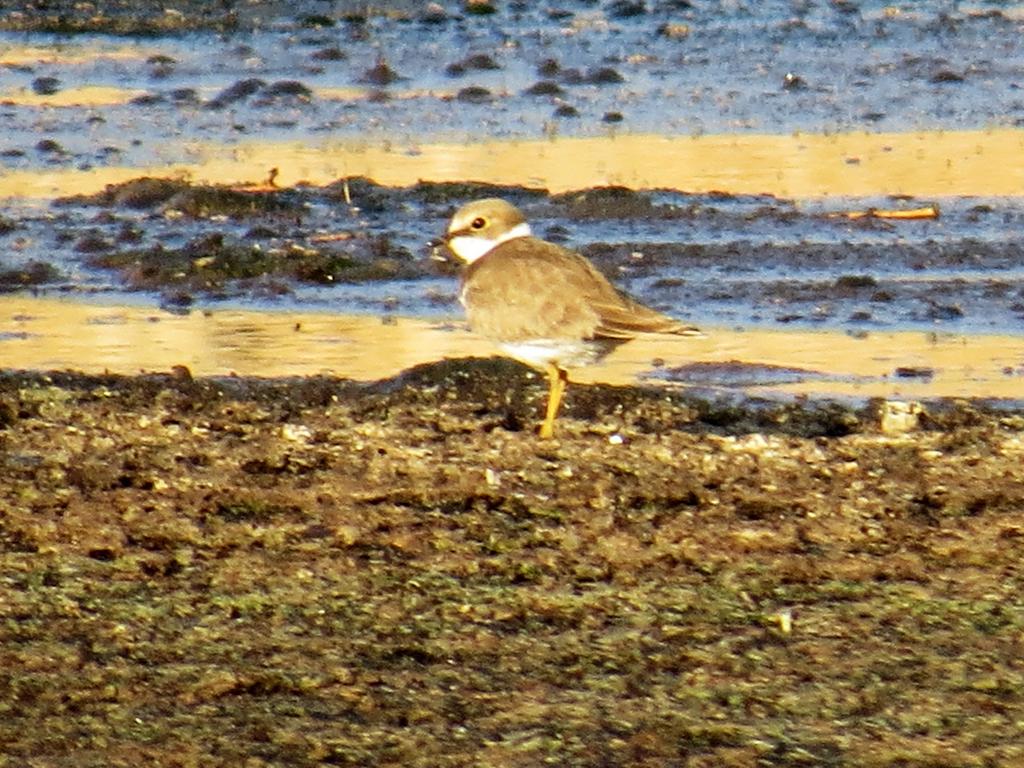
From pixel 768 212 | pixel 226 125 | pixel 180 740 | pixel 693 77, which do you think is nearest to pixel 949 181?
pixel 768 212

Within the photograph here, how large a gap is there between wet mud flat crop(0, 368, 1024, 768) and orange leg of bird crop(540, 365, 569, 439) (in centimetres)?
7

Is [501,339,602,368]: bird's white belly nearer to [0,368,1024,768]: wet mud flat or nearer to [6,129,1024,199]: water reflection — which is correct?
[0,368,1024,768]: wet mud flat

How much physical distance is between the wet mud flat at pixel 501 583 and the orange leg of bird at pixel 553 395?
0.07m

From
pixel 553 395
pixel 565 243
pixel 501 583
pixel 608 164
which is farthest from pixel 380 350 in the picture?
pixel 608 164

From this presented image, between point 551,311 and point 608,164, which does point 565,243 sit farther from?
point 551,311

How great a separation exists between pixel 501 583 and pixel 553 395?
1.74 m

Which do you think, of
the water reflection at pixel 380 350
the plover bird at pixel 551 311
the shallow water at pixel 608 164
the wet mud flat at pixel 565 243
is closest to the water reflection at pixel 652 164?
the shallow water at pixel 608 164

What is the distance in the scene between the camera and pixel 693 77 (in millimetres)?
14008

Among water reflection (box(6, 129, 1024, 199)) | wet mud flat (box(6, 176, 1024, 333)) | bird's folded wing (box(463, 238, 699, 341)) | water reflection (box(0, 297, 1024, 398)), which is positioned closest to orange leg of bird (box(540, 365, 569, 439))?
bird's folded wing (box(463, 238, 699, 341))

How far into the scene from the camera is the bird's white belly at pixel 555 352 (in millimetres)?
6629

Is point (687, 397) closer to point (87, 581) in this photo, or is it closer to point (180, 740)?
point (87, 581)

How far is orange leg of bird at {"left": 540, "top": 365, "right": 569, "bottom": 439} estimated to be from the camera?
21.2ft

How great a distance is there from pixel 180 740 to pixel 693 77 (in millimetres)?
10459

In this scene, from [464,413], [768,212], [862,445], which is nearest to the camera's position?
[862,445]
